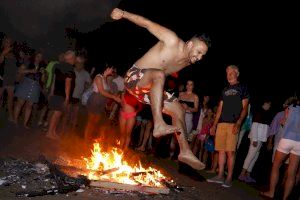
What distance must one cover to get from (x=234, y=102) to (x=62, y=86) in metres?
4.28

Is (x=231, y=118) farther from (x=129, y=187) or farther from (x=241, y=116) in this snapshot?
(x=129, y=187)

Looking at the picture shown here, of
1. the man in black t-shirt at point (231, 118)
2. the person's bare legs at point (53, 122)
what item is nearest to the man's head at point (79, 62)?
the person's bare legs at point (53, 122)

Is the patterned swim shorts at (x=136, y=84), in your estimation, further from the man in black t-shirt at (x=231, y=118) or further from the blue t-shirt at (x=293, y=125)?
the blue t-shirt at (x=293, y=125)

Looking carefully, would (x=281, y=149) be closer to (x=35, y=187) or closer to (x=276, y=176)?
(x=276, y=176)

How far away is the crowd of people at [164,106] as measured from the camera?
519cm

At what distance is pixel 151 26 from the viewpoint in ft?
16.5

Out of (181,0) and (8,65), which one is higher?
(181,0)

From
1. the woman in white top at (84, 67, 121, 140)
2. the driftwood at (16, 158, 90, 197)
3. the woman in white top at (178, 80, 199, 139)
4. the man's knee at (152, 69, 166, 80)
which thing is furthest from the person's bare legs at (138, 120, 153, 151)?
the man's knee at (152, 69, 166, 80)

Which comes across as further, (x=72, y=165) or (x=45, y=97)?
(x=45, y=97)

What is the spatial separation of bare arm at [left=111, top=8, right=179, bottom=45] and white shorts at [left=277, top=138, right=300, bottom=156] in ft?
10.5

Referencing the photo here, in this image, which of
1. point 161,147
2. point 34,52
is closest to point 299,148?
point 161,147

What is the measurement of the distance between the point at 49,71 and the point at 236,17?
10032 millimetres

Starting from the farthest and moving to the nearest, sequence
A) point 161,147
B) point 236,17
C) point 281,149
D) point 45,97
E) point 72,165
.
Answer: point 236,17 < point 161,147 < point 45,97 < point 281,149 < point 72,165

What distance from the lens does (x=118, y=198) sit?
193 inches
